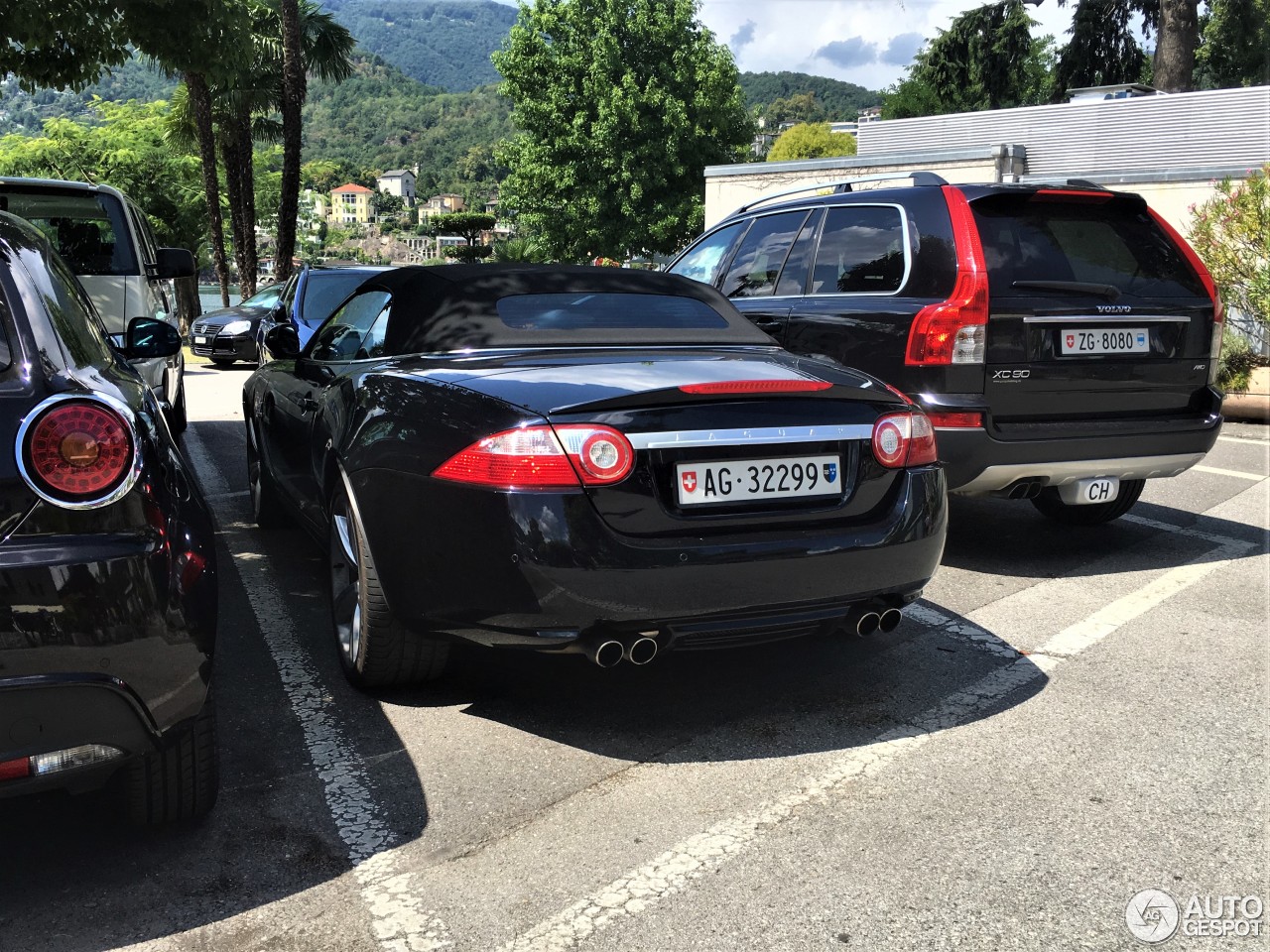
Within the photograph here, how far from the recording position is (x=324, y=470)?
4.11 m

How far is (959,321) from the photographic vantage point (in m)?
5.20

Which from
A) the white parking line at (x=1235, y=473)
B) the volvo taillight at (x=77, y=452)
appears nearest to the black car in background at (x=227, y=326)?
the white parking line at (x=1235, y=473)

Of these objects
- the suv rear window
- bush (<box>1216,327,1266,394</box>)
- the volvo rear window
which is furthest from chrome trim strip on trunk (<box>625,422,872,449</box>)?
bush (<box>1216,327,1266,394</box>)

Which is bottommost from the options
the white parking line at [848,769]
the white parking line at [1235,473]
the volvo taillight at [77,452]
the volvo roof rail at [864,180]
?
the white parking line at [1235,473]

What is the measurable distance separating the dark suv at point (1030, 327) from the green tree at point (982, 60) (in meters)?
49.8

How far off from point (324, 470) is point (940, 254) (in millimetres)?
2990

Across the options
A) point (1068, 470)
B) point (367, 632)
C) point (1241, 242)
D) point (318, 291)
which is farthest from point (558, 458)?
point (1241, 242)

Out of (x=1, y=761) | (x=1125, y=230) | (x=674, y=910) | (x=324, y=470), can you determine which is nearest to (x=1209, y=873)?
(x=674, y=910)

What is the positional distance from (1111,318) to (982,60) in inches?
2084

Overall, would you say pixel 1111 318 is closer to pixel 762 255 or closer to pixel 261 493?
Answer: pixel 762 255

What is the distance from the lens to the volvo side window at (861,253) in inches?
223

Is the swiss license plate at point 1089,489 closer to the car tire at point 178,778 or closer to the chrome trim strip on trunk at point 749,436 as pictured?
the chrome trim strip on trunk at point 749,436

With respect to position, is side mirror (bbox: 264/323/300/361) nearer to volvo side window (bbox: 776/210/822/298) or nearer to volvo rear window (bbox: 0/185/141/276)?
volvo side window (bbox: 776/210/822/298)

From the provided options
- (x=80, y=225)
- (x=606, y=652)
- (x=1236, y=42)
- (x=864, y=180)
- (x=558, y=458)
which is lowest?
(x=606, y=652)
